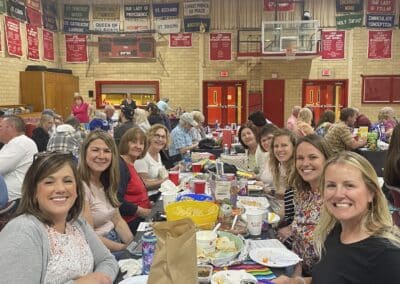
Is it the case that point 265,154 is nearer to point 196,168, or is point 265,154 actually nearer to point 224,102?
point 196,168

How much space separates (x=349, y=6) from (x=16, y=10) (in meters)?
9.00

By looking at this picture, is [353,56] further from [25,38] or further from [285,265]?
[285,265]

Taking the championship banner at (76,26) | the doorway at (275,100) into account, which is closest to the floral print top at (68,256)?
the doorway at (275,100)

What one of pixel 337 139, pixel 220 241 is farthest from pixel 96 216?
pixel 337 139

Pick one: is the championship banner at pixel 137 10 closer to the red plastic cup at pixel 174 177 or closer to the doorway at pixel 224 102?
the doorway at pixel 224 102

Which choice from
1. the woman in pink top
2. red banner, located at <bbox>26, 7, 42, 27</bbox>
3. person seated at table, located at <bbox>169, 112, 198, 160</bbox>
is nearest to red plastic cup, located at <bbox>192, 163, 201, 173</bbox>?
person seated at table, located at <bbox>169, 112, 198, 160</bbox>

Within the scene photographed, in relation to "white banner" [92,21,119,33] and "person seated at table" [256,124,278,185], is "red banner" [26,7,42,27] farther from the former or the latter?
"person seated at table" [256,124,278,185]

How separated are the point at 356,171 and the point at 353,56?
10.8 m

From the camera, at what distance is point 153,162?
4406 millimetres

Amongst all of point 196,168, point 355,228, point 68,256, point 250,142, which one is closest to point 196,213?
point 68,256

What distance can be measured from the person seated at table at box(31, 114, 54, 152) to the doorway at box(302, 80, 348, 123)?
765 cm

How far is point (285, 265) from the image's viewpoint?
194cm

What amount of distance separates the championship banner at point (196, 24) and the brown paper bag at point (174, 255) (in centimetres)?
1079

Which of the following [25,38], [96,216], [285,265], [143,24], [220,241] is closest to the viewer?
[285,265]
